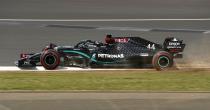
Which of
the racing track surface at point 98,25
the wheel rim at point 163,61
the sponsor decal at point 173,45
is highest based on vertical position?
the racing track surface at point 98,25

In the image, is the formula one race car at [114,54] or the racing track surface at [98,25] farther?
the racing track surface at [98,25]

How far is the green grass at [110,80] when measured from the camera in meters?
12.4

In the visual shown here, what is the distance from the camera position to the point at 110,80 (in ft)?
45.3

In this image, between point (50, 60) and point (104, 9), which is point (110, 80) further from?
point (104, 9)

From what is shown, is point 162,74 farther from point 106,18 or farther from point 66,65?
point 106,18

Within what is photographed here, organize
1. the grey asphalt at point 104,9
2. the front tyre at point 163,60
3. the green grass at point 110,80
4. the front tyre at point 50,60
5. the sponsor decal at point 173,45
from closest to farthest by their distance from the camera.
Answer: the green grass at point 110,80 → the front tyre at point 163,60 → the front tyre at point 50,60 → the sponsor decal at point 173,45 → the grey asphalt at point 104,9

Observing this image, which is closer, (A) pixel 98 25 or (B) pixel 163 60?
(B) pixel 163 60

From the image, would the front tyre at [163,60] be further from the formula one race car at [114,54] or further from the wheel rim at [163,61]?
→ the formula one race car at [114,54]

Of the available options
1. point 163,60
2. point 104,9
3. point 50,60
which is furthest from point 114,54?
point 104,9

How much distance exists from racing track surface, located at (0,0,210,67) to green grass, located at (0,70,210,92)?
2.49 m

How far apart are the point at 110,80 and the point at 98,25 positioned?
9.07m

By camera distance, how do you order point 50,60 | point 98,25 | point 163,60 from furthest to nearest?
point 98,25 < point 50,60 < point 163,60

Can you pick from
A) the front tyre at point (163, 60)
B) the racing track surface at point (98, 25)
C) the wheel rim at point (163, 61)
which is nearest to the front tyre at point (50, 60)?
the racing track surface at point (98, 25)
